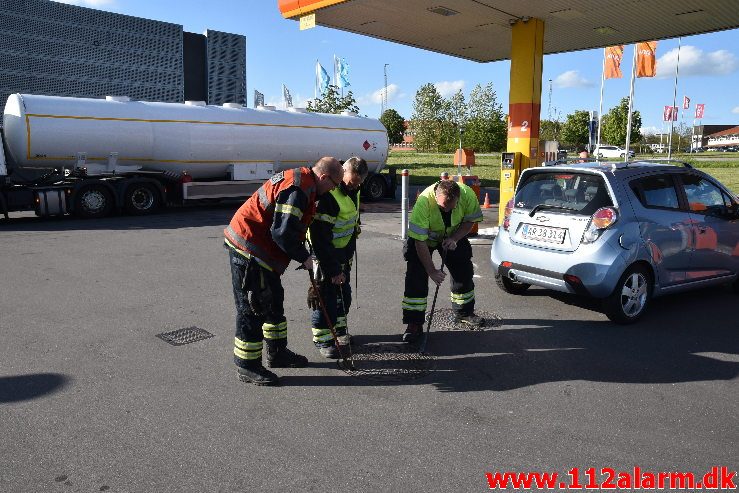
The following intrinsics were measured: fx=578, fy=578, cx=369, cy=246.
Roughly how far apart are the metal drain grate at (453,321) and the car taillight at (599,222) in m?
1.21

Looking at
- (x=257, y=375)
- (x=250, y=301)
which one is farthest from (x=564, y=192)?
(x=257, y=375)

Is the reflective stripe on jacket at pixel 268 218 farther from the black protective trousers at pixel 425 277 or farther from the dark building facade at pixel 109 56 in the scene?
the dark building facade at pixel 109 56

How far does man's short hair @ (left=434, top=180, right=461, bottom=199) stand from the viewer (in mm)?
5086

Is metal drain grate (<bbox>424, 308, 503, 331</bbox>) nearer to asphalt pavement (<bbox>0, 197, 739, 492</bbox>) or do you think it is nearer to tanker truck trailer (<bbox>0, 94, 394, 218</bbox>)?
asphalt pavement (<bbox>0, 197, 739, 492</bbox>)

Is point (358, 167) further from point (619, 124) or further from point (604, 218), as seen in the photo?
point (619, 124)

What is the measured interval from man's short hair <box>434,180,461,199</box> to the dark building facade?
39.3 m

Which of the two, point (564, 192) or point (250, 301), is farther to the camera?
point (564, 192)

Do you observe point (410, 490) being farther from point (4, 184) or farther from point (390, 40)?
point (4, 184)

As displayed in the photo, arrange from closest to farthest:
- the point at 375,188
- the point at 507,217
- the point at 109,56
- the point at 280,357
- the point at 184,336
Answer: the point at 280,357 < the point at 184,336 < the point at 507,217 < the point at 375,188 < the point at 109,56

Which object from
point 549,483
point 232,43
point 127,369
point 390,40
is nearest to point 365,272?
point 127,369

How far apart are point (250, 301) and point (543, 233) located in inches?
132

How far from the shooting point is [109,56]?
40.3 m

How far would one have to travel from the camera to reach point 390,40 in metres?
12.5

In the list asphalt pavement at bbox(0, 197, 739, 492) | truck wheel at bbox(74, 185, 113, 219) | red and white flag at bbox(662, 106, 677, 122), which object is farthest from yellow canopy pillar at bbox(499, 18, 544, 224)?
red and white flag at bbox(662, 106, 677, 122)
